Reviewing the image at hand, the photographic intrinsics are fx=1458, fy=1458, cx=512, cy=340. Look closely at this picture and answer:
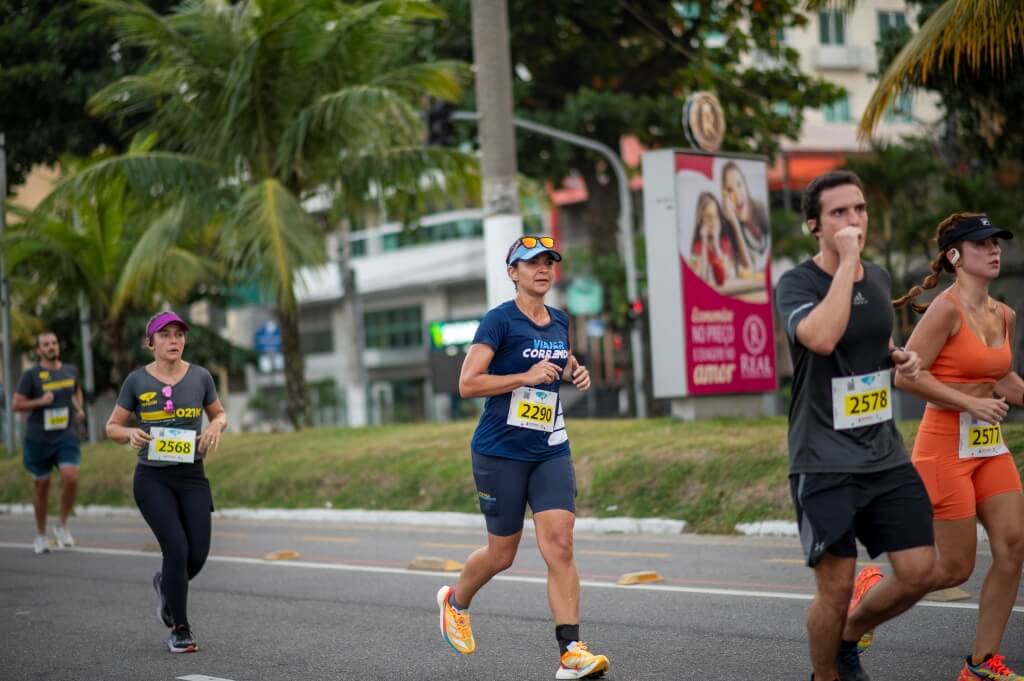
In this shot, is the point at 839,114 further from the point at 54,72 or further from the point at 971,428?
the point at 971,428

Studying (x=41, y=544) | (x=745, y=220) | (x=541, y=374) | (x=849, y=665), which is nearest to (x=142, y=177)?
(x=41, y=544)

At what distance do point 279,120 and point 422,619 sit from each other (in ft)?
50.1

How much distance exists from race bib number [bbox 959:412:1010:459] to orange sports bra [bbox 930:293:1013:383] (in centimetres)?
20

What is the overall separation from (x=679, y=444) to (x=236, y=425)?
44.1 m

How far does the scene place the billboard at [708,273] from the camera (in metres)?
17.9

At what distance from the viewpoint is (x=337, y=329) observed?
61.7 m

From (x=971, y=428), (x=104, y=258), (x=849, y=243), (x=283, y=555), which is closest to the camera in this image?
(x=849, y=243)

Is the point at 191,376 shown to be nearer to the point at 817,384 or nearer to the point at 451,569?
the point at 451,569

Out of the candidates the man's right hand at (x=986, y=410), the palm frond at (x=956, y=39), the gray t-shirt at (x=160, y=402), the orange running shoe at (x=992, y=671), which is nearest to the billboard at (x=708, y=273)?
the palm frond at (x=956, y=39)

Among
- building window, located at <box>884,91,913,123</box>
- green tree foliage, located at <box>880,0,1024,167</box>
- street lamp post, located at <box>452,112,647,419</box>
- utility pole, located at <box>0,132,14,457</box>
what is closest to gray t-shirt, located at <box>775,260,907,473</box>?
building window, located at <box>884,91,913,123</box>

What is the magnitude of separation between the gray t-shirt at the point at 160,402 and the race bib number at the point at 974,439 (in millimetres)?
4595

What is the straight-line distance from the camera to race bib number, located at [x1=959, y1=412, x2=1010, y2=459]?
6.04m

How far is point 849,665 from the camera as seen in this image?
5613 millimetres

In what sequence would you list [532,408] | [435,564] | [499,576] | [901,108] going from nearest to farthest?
[532,408], [499,576], [435,564], [901,108]
